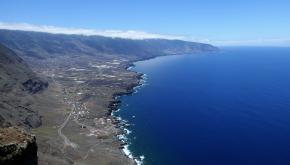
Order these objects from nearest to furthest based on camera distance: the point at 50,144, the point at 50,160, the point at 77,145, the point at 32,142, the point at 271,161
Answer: the point at 32,142 → the point at 50,160 → the point at 271,161 → the point at 50,144 → the point at 77,145

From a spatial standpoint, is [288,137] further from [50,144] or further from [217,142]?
[50,144]

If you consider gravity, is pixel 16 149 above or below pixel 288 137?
above

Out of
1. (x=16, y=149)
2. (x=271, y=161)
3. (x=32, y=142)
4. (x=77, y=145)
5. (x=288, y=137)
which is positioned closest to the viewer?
(x=16, y=149)

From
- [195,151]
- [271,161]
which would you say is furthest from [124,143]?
[271,161]

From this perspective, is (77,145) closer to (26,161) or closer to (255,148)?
(255,148)

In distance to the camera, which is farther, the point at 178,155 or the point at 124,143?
the point at 124,143

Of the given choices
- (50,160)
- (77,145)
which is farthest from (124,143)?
(50,160)
